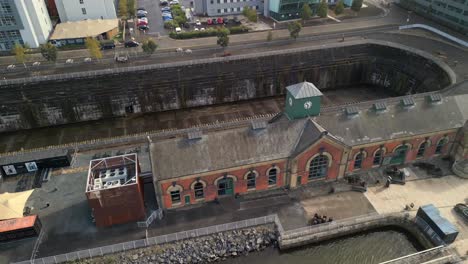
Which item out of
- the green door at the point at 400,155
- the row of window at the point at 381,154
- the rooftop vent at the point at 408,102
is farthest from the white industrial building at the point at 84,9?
the green door at the point at 400,155

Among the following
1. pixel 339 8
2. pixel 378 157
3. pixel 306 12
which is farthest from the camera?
pixel 339 8

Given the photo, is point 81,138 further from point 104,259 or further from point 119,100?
point 104,259

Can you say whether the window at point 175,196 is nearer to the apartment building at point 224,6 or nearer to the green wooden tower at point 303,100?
the green wooden tower at point 303,100

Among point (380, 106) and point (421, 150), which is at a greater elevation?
point (380, 106)

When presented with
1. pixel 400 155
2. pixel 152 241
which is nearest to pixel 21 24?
pixel 152 241

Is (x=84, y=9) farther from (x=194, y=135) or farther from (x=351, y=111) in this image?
(x=351, y=111)

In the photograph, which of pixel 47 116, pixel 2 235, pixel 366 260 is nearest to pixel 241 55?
pixel 47 116

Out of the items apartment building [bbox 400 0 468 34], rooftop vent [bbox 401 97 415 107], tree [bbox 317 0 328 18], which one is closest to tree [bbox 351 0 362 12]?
tree [bbox 317 0 328 18]

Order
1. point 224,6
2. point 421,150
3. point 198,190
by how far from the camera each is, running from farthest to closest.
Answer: point 224,6
point 421,150
point 198,190
